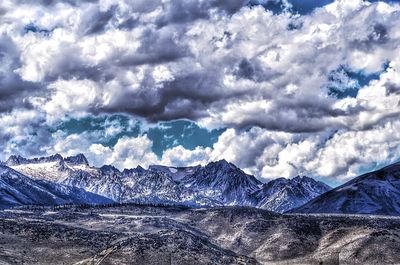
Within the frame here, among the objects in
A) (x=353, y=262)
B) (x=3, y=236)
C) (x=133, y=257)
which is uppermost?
(x=3, y=236)

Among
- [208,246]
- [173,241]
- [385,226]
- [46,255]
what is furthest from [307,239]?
[46,255]

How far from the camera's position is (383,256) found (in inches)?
6225

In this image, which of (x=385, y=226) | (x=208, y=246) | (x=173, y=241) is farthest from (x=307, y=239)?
(x=173, y=241)

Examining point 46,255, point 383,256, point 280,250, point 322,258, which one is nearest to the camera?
point 46,255

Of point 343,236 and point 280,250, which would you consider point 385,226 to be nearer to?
point 343,236

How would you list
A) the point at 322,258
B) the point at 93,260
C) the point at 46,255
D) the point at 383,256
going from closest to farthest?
the point at 93,260 → the point at 46,255 → the point at 383,256 → the point at 322,258

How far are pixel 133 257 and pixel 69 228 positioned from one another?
46.0 m

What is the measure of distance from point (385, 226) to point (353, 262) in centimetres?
3697

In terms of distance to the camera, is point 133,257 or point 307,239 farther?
point 307,239

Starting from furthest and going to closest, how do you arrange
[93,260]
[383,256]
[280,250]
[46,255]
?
1. [280,250]
2. [383,256]
3. [46,255]
4. [93,260]

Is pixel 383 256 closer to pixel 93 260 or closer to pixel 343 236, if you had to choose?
pixel 343 236

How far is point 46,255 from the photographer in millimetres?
147375

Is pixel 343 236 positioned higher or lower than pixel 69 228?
lower

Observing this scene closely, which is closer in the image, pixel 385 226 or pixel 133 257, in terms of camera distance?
pixel 133 257
